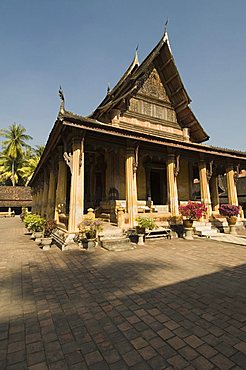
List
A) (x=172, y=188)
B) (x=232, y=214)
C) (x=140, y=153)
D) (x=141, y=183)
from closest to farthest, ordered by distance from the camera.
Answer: (x=140, y=153)
(x=232, y=214)
(x=172, y=188)
(x=141, y=183)

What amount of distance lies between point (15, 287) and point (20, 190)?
140 ft

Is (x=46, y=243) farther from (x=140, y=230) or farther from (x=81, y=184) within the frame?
(x=140, y=230)

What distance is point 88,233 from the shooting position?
26.0 feet

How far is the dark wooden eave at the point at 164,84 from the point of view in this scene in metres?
13.2

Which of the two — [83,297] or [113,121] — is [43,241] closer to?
[83,297]

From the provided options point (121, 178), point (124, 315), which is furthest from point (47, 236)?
point (124, 315)

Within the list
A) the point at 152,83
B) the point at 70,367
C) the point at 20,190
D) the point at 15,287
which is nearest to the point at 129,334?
the point at 70,367

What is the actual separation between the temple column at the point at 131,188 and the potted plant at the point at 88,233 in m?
2.52

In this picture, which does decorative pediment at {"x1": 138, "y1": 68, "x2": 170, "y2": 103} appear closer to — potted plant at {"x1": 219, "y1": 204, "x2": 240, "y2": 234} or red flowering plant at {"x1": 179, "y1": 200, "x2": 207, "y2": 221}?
red flowering plant at {"x1": 179, "y1": 200, "x2": 207, "y2": 221}

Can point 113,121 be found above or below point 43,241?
above

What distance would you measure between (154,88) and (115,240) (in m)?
11.5

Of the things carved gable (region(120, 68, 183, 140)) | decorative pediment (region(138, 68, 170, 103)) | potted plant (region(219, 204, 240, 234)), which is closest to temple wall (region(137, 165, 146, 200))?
carved gable (region(120, 68, 183, 140))

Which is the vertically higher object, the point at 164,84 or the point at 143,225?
Answer: the point at 164,84

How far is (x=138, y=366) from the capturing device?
2.01 meters
